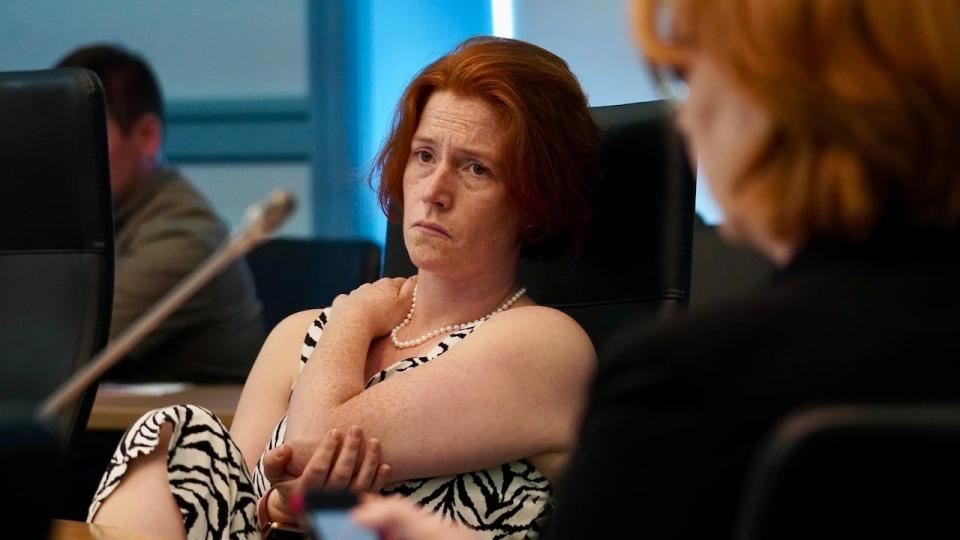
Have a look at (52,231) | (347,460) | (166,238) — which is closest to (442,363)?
(347,460)

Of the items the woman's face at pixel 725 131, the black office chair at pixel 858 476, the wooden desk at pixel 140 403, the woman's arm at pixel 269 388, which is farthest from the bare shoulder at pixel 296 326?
the black office chair at pixel 858 476

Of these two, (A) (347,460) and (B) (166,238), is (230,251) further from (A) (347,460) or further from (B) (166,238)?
(B) (166,238)

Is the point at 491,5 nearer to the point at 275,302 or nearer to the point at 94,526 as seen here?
the point at 275,302

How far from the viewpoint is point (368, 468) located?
66.2 inches

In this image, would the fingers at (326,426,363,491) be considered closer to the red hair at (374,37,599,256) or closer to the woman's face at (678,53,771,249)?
the red hair at (374,37,599,256)

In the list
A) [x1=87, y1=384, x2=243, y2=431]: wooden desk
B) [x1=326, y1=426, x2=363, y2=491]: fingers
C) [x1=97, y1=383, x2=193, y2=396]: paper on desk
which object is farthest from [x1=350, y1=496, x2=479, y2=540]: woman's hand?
[x1=97, y1=383, x2=193, y2=396]: paper on desk

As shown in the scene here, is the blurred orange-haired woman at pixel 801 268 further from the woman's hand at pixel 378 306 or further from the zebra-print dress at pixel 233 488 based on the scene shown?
the woman's hand at pixel 378 306

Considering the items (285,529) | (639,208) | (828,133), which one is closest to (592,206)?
(639,208)

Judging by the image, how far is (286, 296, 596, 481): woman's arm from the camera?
1.70 metres

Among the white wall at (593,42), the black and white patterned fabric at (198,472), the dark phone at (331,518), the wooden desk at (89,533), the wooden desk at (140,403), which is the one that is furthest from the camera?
the white wall at (593,42)

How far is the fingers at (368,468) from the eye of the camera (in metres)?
1.68

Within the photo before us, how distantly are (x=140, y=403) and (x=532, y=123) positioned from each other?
47.7 inches

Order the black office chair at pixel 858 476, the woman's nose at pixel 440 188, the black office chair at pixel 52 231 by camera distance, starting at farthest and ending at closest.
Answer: the black office chair at pixel 52 231 → the woman's nose at pixel 440 188 → the black office chair at pixel 858 476

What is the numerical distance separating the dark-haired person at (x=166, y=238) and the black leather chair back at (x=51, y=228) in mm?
1223
